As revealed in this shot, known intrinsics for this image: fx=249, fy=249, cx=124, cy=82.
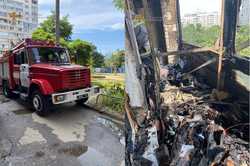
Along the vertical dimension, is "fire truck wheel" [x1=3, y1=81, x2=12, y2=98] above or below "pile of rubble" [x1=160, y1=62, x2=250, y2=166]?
below

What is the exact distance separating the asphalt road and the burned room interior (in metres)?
1.27

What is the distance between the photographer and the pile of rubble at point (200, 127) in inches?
47.2

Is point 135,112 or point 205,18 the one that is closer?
point 205,18

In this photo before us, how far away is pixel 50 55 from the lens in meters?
5.57

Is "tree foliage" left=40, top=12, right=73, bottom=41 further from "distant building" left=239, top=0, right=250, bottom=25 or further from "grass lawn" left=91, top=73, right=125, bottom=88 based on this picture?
"distant building" left=239, top=0, right=250, bottom=25

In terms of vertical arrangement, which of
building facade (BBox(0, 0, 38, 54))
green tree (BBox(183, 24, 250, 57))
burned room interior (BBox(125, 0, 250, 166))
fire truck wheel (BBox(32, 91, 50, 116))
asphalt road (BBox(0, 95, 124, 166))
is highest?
building facade (BBox(0, 0, 38, 54))

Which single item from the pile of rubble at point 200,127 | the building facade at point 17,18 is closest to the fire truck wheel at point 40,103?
the pile of rubble at point 200,127

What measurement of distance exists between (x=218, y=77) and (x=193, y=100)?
8.1 inches

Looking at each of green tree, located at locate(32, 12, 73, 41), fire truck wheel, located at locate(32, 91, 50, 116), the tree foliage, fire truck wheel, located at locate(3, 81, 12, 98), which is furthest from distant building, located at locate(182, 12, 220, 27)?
the tree foliage

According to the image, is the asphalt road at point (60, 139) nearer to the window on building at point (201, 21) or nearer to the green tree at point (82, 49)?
the window on building at point (201, 21)

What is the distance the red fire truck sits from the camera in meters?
4.84

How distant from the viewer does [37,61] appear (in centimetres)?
536

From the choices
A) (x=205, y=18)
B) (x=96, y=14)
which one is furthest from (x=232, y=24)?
(x=96, y=14)

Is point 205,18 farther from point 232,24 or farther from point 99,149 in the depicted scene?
point 99,149
